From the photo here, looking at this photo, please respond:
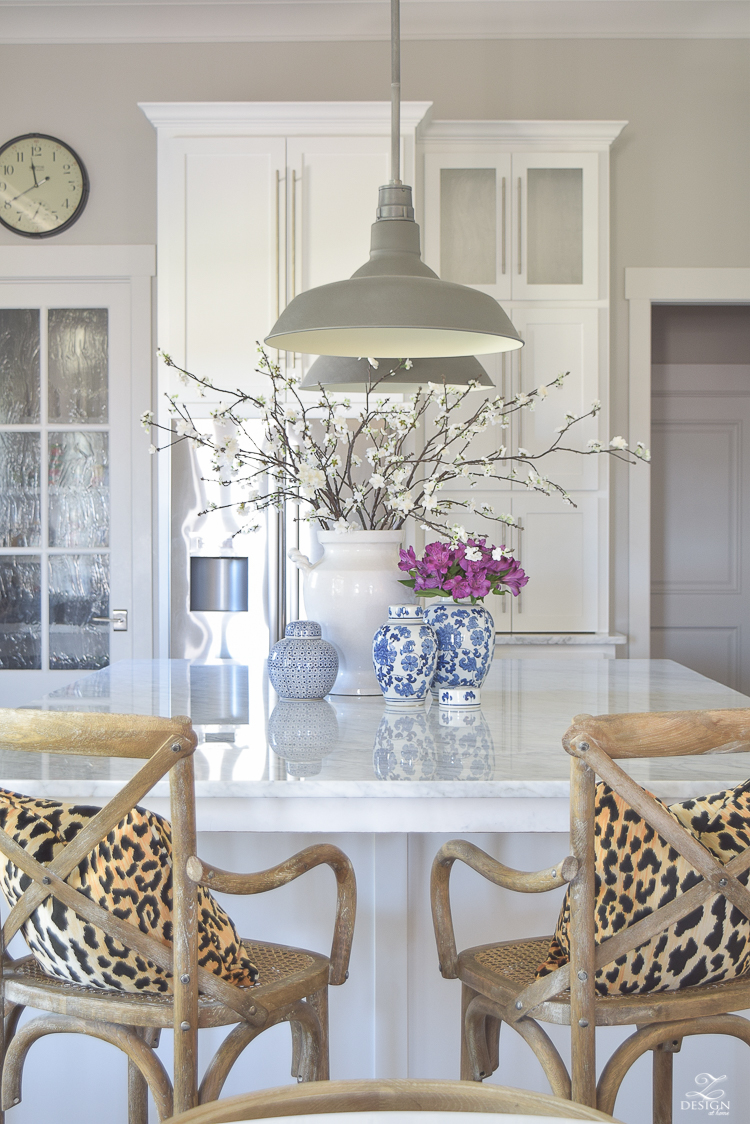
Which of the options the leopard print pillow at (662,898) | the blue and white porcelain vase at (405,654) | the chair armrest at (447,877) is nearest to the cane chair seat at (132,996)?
the chair armrest at (447,877)

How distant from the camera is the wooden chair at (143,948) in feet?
3.35

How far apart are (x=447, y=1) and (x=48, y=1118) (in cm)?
359

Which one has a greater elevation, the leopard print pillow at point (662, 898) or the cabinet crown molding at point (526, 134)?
the cabinet crown molding at point (526, 134)

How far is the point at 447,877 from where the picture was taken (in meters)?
1.32

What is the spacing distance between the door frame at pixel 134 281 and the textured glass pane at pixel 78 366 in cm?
12

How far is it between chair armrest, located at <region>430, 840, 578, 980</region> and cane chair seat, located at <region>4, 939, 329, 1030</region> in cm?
17

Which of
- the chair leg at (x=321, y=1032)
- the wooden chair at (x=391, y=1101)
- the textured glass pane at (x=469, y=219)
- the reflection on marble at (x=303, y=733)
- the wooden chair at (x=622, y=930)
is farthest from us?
the textured glass pane at (x=469, y=219)

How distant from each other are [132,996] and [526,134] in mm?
3275

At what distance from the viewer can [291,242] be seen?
3.40 metres

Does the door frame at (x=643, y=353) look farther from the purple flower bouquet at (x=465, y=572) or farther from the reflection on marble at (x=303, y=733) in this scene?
the reflection on marble at (x=303, y=733)

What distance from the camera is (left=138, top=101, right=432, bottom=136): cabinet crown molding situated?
3.31 meters

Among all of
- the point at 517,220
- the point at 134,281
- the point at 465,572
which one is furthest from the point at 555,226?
the point at 465,572

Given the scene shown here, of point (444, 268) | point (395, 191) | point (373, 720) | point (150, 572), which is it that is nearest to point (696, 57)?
point (444, 268)

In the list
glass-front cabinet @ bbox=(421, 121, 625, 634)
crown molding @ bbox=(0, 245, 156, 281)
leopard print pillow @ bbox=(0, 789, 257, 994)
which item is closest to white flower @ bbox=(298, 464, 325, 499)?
leopard print pillow @ bbox=(0, 789, 257, 994)
